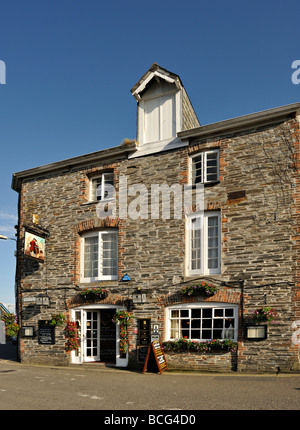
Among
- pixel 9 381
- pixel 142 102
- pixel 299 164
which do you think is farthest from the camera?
pixel 142 102

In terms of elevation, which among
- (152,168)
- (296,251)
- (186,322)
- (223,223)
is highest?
(152,168)

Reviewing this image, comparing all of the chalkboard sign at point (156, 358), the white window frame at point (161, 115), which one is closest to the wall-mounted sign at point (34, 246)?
the white window frame at point (161, 115)

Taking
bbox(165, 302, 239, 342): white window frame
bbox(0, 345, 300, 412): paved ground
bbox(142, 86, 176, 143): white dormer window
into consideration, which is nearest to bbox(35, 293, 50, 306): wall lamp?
bbox(0, 345, 300, 412): paved ground

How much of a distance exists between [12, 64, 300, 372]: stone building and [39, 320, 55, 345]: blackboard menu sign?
45 millimetres

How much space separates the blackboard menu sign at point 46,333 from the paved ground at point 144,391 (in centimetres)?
229

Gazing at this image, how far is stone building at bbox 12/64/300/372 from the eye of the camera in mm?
12969

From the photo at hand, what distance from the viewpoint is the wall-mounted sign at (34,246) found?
1625cm

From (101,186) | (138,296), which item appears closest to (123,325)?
(138,296)

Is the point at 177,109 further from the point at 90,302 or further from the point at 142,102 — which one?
the point at 90,302

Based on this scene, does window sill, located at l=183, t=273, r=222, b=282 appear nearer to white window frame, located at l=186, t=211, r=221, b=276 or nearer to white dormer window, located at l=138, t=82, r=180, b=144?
white window frame, located at l=186, t=211, r=221, b=276

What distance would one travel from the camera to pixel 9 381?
12.1 m

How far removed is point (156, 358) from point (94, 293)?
3.38 meters

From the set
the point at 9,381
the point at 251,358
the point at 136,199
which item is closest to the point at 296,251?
the point at 251,358

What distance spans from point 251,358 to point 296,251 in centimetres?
336
